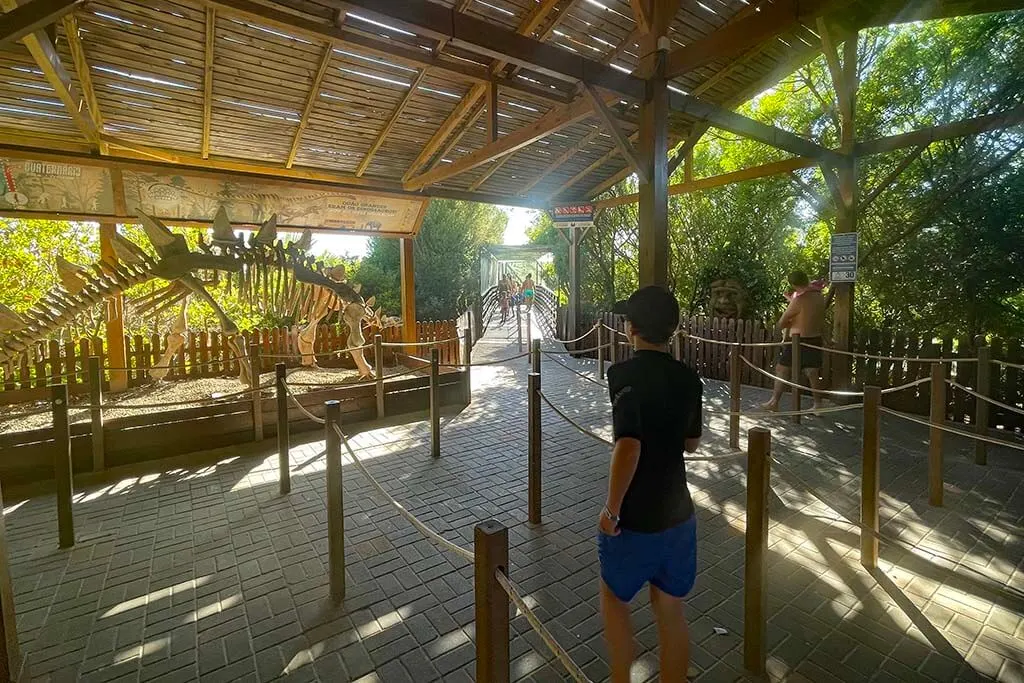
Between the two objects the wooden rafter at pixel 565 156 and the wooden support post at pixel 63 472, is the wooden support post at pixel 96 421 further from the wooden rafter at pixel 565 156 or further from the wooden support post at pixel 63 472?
the wooden rafter at pixel 565 156

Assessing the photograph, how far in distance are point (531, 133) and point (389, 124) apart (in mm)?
2471

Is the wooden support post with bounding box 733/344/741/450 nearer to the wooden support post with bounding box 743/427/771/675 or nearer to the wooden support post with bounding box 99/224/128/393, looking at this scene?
the wooden support post with bounding box 743/427/771/675

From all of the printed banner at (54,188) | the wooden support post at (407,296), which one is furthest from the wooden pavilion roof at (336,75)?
the wooden support post at (407,296)

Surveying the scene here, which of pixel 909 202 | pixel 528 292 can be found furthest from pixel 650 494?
pixel 528 292

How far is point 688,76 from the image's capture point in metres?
8.06

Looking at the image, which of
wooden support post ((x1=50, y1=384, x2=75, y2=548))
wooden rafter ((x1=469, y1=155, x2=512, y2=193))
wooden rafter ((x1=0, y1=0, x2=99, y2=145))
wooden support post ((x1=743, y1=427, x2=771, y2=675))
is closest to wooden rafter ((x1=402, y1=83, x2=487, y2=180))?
wooden rafter ((x1=469, y1=155, x2=512, y2=193))

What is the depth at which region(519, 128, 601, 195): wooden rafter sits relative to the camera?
907cm

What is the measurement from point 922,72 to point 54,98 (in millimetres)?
13759

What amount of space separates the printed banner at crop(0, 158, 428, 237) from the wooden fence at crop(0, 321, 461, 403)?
1.89 meters

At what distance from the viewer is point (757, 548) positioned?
2.40m

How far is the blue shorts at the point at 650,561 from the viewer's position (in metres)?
2.04

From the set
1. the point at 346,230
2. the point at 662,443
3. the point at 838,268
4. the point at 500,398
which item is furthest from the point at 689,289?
the point at 662,443

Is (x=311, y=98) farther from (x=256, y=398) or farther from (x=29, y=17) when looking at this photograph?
(x=256, y=398)

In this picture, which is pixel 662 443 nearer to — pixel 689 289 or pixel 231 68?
pixel 231 68
